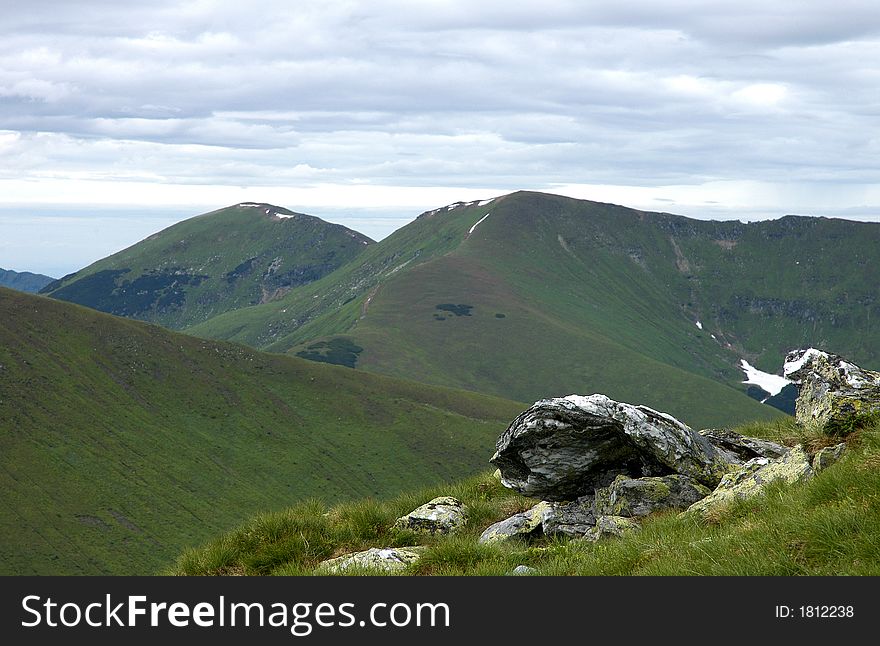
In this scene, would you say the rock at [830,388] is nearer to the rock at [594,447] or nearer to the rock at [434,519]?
the rock at [594,447]

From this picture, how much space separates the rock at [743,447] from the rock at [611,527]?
172 inches

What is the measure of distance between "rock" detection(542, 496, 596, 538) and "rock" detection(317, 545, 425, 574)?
243 centimetres

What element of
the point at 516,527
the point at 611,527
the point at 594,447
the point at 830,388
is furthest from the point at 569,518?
the point at 830,388

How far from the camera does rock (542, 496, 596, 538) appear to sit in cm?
1430

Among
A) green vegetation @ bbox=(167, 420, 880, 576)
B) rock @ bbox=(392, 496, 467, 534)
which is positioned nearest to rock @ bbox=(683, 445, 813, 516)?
green vegetation @ bbox=(167, 420, 880, 576)

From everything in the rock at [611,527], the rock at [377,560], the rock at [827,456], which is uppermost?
the rock at [827,456]

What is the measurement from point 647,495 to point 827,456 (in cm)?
318

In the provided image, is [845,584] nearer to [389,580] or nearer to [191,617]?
[389,580]

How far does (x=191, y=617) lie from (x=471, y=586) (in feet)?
11.2

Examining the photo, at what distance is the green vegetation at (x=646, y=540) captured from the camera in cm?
983

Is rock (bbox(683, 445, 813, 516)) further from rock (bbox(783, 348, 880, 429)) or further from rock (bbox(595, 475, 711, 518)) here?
rock (bbox(783, 348, 880, 429))

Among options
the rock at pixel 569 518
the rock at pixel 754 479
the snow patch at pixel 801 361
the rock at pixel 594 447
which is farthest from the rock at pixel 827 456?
the snow patch at pixel 801 361

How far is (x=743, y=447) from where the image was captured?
17750 millimetres

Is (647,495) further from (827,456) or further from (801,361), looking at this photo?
(801,361)
